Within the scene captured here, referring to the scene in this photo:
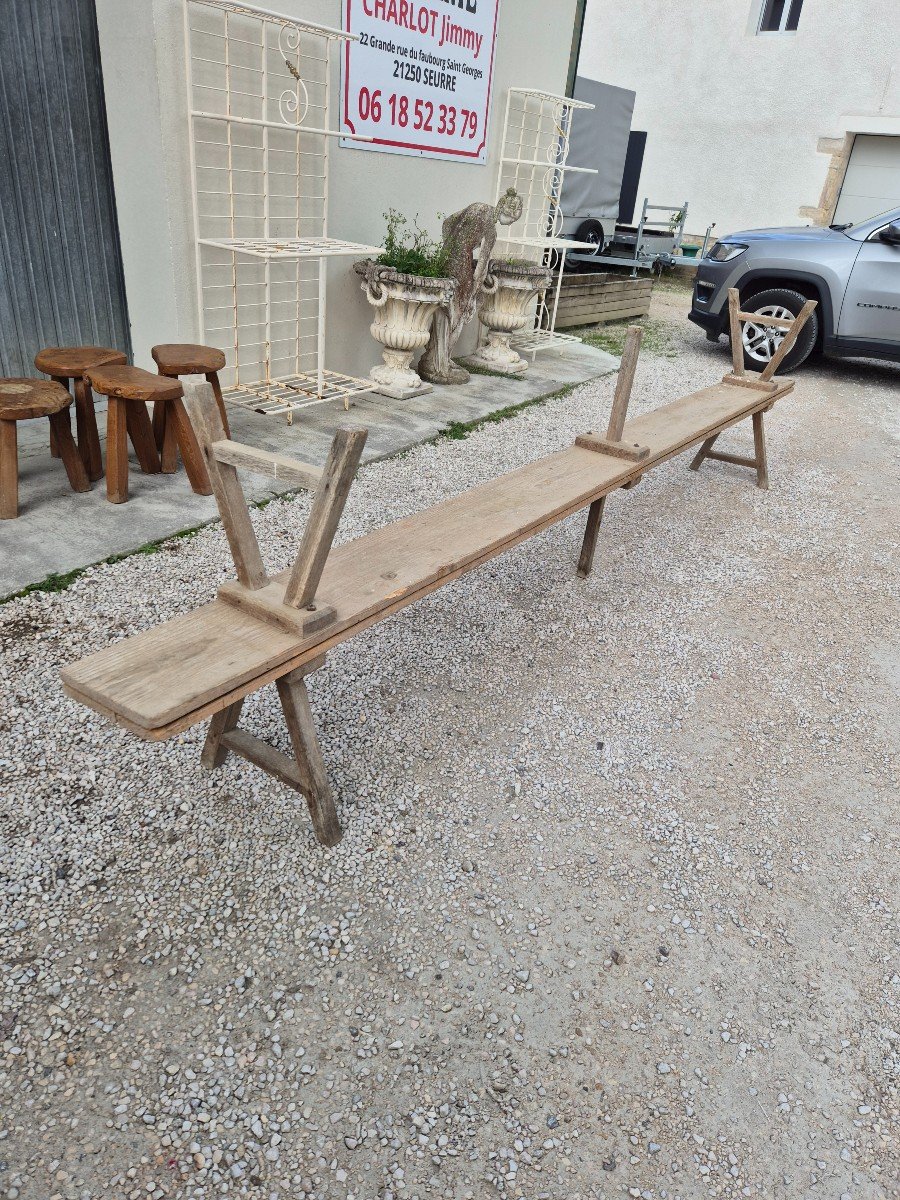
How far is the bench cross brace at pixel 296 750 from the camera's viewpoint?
6.21 feet

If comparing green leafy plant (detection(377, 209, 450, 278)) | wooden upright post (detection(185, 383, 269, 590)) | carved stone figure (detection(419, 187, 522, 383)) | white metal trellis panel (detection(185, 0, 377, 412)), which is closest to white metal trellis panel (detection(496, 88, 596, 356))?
carved stone figure (detection(419, 187, 522, 383))

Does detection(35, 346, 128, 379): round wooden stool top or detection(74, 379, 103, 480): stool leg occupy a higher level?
detection(35, 346, 128, 379): round wooden stool top

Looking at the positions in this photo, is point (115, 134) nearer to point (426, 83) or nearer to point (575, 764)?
point (426, 83)

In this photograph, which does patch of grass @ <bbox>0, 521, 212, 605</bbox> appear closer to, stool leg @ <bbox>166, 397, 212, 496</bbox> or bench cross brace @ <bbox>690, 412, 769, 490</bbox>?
stool leg @ <bbox>166, 397, 212, 496</bbox>

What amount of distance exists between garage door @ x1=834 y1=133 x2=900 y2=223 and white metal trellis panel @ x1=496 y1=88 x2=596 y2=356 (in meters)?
8.00

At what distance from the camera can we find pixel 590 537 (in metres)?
3.50

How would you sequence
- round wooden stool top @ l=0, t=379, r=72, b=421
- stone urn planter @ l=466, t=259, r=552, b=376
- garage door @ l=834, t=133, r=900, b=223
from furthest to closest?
garage door @ l=834, t=133, r=900, b=223 < stone urn planter @ l=466, t=259, r=552, b=376 < round wooden stool top @ l=0, t=379, r=72, b=421

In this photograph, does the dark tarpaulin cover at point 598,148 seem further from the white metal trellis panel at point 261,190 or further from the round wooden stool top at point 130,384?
the round wooden stool top at point 130,384

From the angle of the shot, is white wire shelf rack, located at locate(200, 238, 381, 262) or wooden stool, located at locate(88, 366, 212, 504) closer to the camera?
wooden stool, located at locate(88, 366, 212, 504)

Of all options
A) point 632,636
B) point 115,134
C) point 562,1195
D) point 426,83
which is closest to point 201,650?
point 562,1195

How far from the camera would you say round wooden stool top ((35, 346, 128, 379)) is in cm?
349

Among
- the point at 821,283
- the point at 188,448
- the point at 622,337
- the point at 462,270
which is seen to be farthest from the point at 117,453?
the point at 622,337

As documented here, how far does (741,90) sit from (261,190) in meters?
12.3

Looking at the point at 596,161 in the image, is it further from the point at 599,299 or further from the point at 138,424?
the point at 138,424
